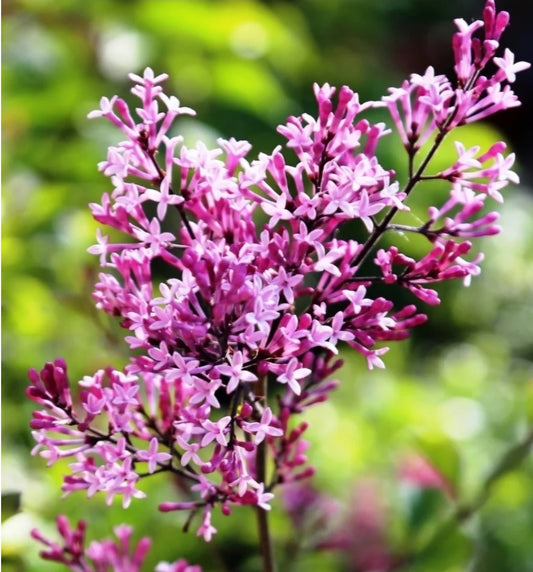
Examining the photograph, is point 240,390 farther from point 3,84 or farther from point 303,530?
point 3,84

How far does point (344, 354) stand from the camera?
194 centimetres

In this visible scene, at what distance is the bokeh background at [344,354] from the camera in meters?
1.11

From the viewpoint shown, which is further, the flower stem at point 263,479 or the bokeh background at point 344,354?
the bokeh background at point 344,354

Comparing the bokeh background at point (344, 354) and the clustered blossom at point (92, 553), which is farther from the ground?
the bokeh background at point (344, 354)

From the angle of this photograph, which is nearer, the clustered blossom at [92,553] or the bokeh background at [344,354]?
the clustered blossom at [92,553]

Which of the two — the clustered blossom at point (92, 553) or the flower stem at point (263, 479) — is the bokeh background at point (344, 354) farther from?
the flower stem at point (263, 479)

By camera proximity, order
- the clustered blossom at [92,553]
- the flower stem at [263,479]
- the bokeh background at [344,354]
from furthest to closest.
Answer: the bokeh background at [344,354], the clustered blossom at [92,553], the flower stem at [263,479]

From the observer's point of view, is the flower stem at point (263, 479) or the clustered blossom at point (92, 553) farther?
the clustered blossom at point (92, 553)

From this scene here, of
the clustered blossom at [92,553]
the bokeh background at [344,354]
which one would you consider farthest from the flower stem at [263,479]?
the bokeh background at [344,354]

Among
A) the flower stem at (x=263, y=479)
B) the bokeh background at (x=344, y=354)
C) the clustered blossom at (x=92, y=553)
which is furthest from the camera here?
the bokeh background at (x=344, y=354)

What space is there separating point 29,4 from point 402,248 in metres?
1.13

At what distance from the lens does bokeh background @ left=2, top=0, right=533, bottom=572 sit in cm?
111

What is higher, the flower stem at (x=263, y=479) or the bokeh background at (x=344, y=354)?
the bokeh background at (x=344, y=354)

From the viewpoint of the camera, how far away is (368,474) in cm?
140
